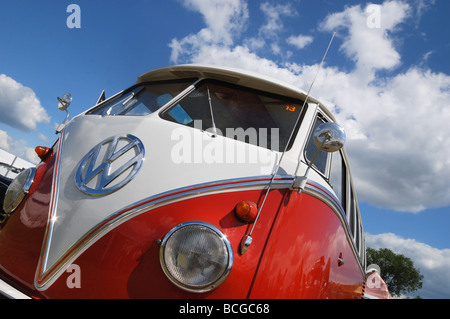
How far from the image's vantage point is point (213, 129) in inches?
96.8

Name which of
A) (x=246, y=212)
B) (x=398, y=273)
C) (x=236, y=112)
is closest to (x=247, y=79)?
(x=236, y=112)

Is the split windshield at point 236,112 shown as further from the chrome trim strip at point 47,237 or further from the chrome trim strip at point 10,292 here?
the chrome trim strip at point 10,292

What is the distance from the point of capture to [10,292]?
160 centimetres

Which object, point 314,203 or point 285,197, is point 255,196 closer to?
point 285,197

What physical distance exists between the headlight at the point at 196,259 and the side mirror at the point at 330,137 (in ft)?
3.00

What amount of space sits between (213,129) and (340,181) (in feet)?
6.05

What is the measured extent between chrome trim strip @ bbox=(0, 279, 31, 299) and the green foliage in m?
38.7

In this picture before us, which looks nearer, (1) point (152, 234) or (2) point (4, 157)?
(1) point (152, 234)

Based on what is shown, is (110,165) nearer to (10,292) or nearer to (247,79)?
(10,292)

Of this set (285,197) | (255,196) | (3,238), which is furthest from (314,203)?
(3,238)

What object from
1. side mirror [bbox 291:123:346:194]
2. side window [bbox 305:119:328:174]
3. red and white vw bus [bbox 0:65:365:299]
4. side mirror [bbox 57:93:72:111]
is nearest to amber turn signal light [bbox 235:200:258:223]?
red and white vw bus [bbox 0:65:365:299]

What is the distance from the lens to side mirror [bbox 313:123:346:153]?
196cm
